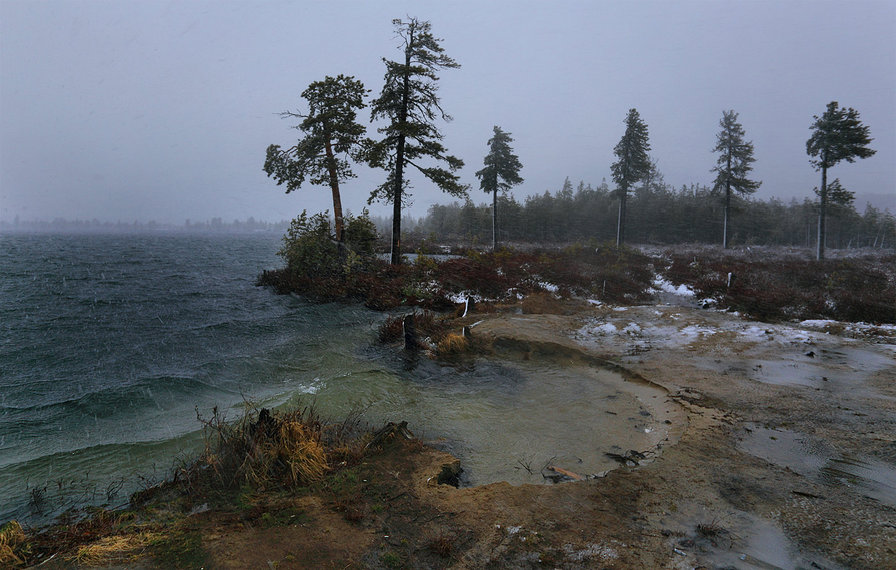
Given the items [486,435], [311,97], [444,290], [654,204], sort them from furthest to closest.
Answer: [654,204], [311,97], [444,290], [486,435]

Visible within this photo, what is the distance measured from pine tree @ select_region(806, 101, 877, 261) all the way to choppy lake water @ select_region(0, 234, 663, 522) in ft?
111

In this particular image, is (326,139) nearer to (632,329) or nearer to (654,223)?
(632,329)

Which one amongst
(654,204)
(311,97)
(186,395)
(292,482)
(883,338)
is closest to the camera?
(292,482)

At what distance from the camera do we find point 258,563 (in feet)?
11.0

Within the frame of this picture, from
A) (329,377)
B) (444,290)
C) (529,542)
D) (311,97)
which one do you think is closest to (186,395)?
(329,377)

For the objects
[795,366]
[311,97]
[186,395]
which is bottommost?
[186,395]

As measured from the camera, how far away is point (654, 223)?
6062 cm

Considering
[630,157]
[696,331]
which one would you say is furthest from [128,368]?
[630,157]

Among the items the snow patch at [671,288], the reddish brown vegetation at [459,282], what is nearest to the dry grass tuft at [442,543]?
the reddish brown vegetation at [459,282]

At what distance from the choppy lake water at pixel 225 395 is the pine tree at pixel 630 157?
34.9 metres

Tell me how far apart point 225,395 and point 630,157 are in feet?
143

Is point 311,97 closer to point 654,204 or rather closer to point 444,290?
point 444,290

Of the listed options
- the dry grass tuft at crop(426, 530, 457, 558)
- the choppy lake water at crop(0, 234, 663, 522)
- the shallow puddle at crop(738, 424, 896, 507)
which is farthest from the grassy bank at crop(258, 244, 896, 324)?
the dry grass tuft at crop(426, 530, 457, 558)

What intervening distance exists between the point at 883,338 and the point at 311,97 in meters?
24.9
